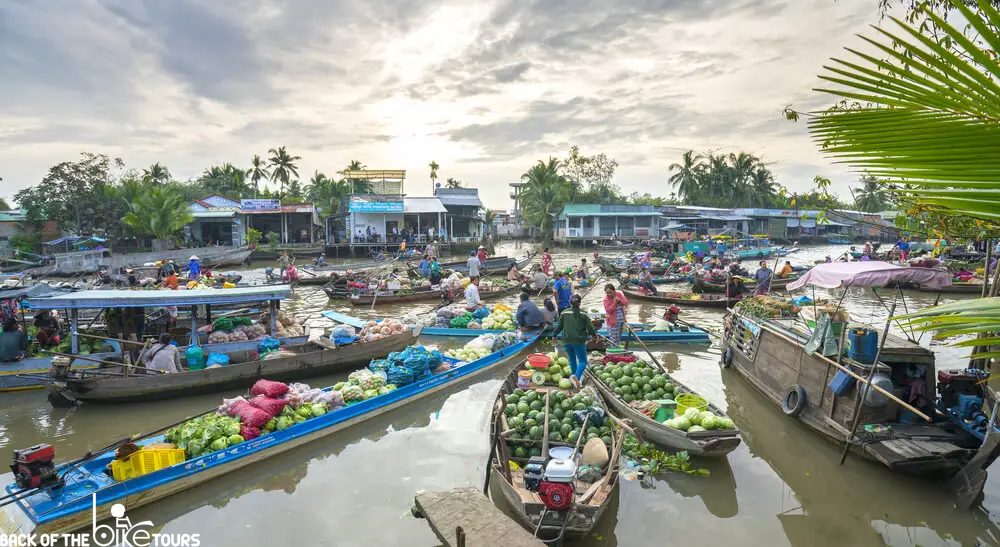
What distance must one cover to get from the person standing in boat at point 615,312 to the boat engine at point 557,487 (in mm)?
6781

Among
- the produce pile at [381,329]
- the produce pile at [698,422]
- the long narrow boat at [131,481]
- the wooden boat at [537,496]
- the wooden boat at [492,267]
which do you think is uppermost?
the wooden boat at [492,267]

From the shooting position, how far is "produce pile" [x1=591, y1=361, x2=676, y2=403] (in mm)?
8391

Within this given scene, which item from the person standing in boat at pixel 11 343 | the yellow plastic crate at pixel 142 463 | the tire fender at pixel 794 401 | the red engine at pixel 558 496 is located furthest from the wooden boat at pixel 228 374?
the tire fender at pixel 794 401

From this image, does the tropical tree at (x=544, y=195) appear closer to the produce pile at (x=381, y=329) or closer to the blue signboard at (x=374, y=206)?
the blue signboard at (x=374, y=206)

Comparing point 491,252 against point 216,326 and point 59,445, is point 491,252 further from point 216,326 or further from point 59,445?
point 59,445

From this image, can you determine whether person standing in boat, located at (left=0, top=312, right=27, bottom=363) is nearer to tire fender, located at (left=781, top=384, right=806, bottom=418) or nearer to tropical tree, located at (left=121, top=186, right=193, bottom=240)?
tire fender, located at (left=781, top=384, right=806, bottom=418)

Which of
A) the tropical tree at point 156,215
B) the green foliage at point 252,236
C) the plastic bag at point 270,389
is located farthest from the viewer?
the green foliage at point 252,236

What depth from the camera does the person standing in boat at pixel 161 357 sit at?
31.1 ft

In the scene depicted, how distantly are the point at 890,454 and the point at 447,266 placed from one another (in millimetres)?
21886

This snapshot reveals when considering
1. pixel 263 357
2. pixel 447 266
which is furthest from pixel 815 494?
pixel 447 266

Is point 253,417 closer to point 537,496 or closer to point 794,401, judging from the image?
point 537,496

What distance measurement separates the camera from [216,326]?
11531 mm

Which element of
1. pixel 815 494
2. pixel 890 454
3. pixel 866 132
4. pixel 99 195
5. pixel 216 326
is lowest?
pixel 815 494

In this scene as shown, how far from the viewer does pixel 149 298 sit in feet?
32.4
